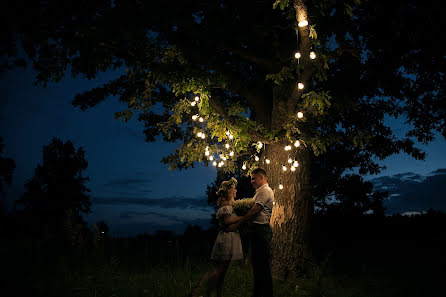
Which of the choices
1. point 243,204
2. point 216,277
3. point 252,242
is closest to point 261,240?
point 252,242

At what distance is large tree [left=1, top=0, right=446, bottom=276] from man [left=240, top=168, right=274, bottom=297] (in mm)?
1779

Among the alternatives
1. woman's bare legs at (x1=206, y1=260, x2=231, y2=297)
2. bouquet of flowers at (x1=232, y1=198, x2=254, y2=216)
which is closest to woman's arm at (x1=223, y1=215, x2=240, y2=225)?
woman's bare legs at (x1=206, y1=260, x2=231, y2=297)

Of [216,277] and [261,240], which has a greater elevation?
[261,240]

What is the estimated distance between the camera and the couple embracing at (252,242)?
5.25 metres

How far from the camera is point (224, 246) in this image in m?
5.30

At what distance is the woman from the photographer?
17.3 feet

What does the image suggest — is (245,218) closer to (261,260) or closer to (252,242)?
(252,242)

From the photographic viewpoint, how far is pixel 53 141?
144ft

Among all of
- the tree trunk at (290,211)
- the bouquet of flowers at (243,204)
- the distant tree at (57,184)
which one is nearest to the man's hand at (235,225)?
the bouquet of flowers at (243,204)

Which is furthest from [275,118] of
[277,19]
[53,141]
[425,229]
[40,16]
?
[53,141]

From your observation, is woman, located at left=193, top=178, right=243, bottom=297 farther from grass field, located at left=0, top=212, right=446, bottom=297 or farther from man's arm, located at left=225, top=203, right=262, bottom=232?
grass field, located at left=0, top=212, right=446, bottom=297

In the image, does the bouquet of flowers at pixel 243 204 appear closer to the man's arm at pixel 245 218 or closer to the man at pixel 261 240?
the man at pixel 261 240

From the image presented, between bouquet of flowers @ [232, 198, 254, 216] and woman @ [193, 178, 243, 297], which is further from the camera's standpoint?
bouquet of flowers @ [232, 198, 254, 216]

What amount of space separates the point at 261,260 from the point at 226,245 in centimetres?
61
